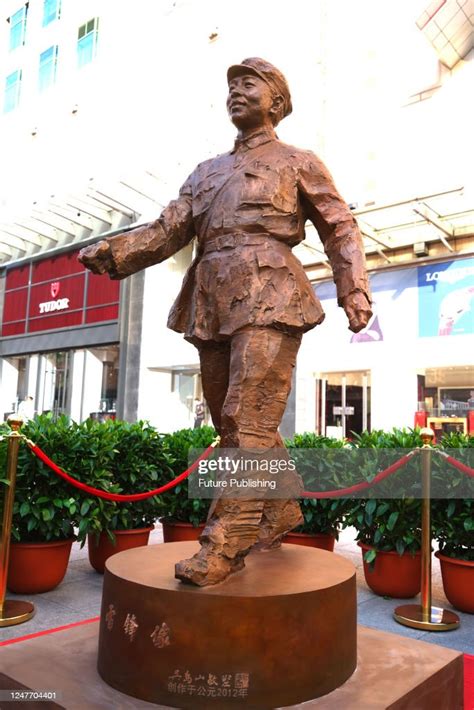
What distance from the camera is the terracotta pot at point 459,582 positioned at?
4.44m

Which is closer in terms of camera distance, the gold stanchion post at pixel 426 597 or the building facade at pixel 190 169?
the gold stanchion post at pixel 426 597

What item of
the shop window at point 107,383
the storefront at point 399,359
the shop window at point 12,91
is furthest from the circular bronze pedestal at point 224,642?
the shop window at point 12,91

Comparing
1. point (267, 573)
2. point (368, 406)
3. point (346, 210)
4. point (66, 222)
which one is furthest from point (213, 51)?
point (267, 573)

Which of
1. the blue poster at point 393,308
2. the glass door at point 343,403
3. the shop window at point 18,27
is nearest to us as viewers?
the blue poster at point 393,308

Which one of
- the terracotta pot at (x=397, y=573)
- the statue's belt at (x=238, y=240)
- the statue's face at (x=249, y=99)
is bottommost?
the terracotta pot at (x=397, y=573)

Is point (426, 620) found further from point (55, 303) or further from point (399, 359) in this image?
point (55, 303)

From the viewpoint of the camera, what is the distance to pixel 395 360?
12852 mm

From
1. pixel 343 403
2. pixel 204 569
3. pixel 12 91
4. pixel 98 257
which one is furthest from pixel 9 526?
pixel 12 91

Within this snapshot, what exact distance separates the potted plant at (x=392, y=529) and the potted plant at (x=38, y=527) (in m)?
2.26

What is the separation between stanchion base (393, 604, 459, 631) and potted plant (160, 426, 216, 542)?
1.84 metres

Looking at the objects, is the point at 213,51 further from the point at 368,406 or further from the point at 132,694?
the point at 132,694

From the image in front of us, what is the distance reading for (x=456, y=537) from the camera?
4586mm

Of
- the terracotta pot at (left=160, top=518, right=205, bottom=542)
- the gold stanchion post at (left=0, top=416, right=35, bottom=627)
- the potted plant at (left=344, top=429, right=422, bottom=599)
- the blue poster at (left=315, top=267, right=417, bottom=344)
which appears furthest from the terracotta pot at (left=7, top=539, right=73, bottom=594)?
the blue poster at (left=315, top=267, right=417, bottom=344)

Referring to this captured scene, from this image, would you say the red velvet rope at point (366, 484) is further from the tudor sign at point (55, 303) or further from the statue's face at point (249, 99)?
the tudor sign at point (55, 303)
